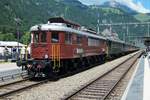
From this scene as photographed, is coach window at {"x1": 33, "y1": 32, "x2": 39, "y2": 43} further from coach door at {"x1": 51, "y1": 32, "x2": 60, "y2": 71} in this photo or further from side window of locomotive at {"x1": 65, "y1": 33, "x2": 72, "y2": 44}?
side window of locomotive at {"x1": 65, "y1": 33, "x2": 72, "y2": 44}

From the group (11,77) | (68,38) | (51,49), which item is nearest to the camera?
(51,49)

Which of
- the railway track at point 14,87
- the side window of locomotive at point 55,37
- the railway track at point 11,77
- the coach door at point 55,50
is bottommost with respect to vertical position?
the railway track at point 14,87

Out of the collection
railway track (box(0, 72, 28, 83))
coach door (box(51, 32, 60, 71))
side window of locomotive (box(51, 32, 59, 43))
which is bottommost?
railway track (box(0, 72, 28, 83))

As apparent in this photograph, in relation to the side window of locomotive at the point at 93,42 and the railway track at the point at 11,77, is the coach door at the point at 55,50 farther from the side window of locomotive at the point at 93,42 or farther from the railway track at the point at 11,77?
the side window of locomotive at the point at 93,42

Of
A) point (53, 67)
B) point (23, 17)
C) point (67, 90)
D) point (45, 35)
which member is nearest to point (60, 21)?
point (45, 35)

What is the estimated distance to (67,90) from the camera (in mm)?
17078

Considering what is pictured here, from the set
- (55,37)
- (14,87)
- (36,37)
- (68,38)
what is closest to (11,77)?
(36,37)

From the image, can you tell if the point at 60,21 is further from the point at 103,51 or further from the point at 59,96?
the point at 103,51

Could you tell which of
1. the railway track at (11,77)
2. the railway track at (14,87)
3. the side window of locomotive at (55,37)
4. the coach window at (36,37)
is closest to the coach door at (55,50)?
the side window of locomotive at (55,37)

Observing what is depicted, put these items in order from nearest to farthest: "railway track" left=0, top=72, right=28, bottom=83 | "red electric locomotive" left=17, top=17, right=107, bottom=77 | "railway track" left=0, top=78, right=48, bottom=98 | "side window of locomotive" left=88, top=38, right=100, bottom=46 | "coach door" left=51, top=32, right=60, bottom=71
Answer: "railway track" left=0, top=78, right=48, bottom=98 → "railway track" left=0, top=72, right=28, bottom=83 → "red electric locomotive" left=17, top=17, right=107, bottom=77 → "coach door" left=51, top=32, right=60, bottom=71 → "side window of locomotive" left=88, top=38, right=100, bottom=46

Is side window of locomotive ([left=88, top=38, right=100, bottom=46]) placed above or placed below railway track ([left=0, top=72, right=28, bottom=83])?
above

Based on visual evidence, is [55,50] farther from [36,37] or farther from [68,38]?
[68,38]

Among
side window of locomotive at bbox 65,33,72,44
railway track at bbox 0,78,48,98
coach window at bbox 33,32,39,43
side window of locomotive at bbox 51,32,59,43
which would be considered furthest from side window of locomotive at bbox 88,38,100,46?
railway track at bbox 0,78,48,98

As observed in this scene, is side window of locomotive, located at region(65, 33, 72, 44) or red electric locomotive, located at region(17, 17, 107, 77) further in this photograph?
side window of locomotive, located at region(65, 33, 72, 44)
